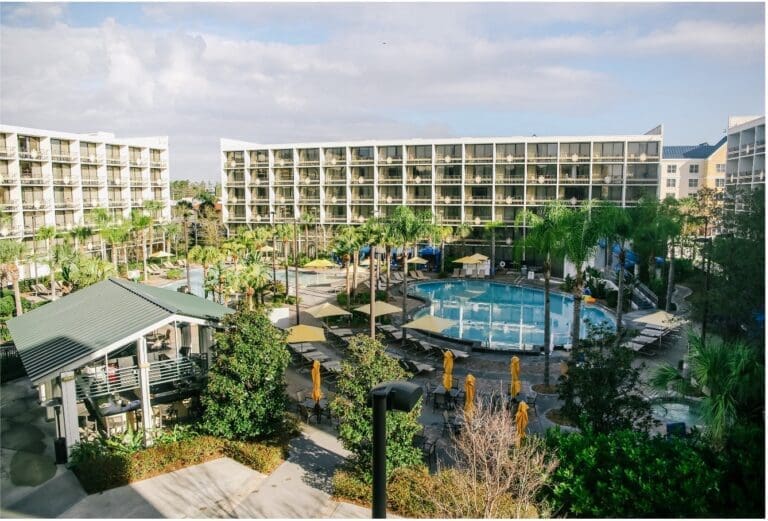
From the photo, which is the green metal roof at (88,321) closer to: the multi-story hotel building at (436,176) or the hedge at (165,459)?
the hedge at (165,459)

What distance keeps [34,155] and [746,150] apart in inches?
2743

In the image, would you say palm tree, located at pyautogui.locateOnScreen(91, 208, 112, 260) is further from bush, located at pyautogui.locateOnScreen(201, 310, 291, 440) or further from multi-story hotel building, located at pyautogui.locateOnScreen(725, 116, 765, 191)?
multi-story hotel building, located at pyautogui.locateOnScreen(725, 116, 765, 191)

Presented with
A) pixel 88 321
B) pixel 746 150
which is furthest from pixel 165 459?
pixel 746 150

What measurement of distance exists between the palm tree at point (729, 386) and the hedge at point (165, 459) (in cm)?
1109

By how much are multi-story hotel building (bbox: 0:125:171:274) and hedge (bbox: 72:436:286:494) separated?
139 feet

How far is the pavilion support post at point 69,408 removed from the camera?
15875mm

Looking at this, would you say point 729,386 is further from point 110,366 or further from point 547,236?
point 110,366

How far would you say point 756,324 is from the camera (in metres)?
15.4

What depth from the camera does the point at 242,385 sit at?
659 inches

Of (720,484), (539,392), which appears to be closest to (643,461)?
(720,484)

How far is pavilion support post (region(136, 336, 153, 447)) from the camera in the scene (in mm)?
16997

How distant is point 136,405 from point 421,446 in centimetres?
Answer: 924

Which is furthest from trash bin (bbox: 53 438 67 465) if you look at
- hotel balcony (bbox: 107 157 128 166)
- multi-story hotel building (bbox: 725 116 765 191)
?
multi-story hotel building (bbox: 725 116 765 191)

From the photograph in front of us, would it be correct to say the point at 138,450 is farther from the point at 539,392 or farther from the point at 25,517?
the point at 539,392
